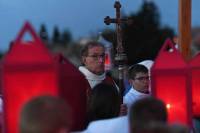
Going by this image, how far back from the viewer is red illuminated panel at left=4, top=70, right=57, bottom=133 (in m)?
2.23

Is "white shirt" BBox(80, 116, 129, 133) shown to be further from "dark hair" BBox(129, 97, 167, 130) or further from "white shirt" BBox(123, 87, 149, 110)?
"white shirt" BBox(123, 87, 149, 110)

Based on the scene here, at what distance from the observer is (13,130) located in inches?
89.2

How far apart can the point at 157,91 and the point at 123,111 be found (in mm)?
779

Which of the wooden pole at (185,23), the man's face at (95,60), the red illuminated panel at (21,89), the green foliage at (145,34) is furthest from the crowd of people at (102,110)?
the green foliage at (145,34)

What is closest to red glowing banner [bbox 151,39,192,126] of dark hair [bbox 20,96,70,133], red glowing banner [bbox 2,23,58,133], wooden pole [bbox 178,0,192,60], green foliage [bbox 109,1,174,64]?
red glowing banner [bbox 2,23,58,133]

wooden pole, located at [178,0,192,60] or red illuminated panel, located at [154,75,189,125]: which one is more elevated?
wooden pole, located at [178,0,192,60]

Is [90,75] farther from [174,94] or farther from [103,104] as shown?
[174,94]

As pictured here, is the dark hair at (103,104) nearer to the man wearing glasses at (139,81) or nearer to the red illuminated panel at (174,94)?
the red illuminated panel at (174,94)

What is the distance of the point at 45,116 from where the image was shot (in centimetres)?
188

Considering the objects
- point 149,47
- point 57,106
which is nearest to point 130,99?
point 57,106

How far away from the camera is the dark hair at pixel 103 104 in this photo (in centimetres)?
271

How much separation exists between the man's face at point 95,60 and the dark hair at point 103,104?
3.11 ft

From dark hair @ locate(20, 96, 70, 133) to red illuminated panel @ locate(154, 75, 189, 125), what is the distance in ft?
2.19

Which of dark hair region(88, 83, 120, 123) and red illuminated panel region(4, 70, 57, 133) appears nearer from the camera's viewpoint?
red illuminated panel region(4, 70, 57, 133)
